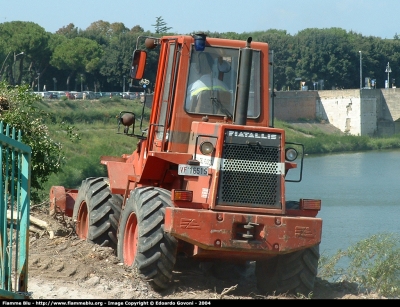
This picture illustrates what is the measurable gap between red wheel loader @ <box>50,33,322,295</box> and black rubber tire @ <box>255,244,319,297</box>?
10 millimetres

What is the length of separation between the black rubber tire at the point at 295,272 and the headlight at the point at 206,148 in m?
1.29

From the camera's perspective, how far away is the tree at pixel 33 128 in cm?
1365

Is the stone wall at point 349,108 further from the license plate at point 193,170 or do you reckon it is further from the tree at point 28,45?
the license plate at point 193,170

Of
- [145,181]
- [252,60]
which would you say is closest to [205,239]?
[145,181]

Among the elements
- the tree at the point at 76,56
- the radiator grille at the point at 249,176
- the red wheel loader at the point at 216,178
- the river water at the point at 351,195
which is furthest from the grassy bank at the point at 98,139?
the radiator grille at the point at 249,176

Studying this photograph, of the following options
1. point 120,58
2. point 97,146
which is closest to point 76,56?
point 120,58

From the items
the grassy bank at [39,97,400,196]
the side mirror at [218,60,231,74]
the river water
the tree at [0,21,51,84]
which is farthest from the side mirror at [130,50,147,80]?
the tree at [0,21,51,84]

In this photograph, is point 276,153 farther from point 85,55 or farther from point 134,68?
point 85,55

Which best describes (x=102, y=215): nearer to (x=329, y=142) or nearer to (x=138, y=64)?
(x=138, y=64)

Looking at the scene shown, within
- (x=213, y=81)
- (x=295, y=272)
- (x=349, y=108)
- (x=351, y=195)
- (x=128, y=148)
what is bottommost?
(x=351, y=195)

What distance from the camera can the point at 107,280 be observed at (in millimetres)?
7781

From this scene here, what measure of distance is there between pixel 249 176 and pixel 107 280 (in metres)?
1.69

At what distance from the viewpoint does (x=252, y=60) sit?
884 centimetres

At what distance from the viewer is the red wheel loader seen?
7688mm
